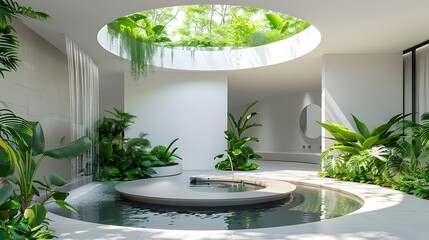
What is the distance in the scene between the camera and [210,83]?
35.6ft

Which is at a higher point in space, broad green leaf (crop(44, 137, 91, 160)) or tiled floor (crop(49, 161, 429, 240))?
broad green leaf (crop(44, 137, 91, 160))

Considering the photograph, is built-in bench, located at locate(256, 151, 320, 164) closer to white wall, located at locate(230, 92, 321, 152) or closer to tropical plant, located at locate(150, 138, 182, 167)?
white wall, located at locate(230, 92, 321, 152)

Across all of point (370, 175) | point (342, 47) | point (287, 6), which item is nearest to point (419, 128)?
point (370, 175)

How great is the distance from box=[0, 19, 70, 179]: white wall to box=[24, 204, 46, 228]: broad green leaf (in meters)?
3.21

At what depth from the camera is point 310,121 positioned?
14250 mm

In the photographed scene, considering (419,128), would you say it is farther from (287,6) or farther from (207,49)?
(207,49)

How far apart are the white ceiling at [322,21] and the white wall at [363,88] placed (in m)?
0.29

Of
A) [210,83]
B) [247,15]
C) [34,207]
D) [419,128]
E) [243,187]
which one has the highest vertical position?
[247,15]

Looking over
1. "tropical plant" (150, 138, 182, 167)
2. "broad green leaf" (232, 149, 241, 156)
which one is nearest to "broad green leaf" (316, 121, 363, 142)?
"broad green leaf" (232, 149, 241, 156)

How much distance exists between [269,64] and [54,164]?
19.5 ft

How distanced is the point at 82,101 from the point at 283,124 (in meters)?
9.93

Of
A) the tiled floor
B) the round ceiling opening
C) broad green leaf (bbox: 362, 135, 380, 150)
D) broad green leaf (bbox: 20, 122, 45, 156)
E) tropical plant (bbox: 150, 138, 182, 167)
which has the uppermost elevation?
the round ceiling opening

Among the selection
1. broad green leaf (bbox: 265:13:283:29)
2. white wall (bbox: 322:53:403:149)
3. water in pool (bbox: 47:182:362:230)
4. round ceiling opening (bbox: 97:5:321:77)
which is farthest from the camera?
broad green leaf (bbox: 265:13:283:29)

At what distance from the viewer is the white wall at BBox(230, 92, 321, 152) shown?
47.5ft
